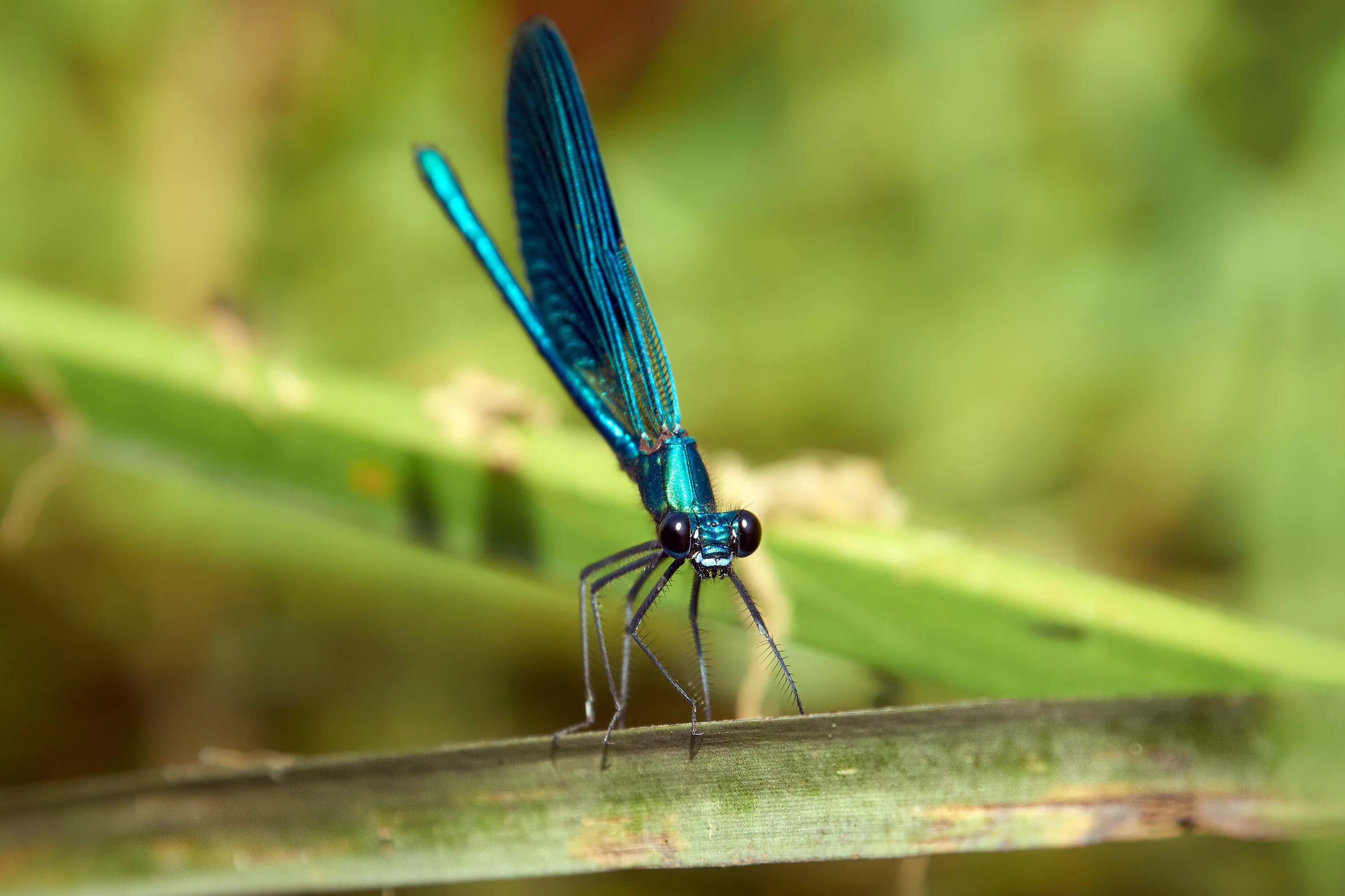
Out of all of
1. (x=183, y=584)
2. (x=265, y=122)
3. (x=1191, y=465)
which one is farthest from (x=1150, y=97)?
(x=183, y=584)

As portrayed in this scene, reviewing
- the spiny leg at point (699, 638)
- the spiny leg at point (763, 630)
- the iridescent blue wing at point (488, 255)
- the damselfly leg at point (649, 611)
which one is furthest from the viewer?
the iridescent blue wing at point (488, 255)

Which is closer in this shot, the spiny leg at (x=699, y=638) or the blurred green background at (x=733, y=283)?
the spiny leg at (x=699, y=638)

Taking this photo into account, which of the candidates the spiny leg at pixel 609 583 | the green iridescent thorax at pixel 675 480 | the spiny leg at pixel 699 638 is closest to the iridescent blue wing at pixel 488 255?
the green iridescent thorax at pixel 675 480

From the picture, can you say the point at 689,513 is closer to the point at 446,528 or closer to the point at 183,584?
the point at 446,528

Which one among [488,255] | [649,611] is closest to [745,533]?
[649,611]

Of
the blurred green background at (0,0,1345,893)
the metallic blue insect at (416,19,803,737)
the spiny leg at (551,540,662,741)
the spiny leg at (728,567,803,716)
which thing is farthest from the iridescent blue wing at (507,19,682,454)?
the blurred green background at (0,0,1345,893)

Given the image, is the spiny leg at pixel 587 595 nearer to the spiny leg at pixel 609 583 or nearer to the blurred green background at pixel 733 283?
the spiny leg at pixel 609 583
